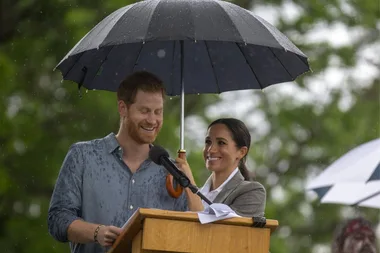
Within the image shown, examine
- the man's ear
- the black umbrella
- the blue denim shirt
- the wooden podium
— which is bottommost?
the wooden podium

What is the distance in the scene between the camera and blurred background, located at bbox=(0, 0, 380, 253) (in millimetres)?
15812

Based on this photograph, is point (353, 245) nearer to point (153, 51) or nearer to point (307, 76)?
point (153, 51)

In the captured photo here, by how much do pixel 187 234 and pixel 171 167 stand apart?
0.74 m

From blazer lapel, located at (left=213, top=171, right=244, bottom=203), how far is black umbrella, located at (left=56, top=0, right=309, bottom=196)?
1.37 feet

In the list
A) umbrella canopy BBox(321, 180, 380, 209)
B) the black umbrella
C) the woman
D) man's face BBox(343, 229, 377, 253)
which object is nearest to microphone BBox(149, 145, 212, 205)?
the black umbrella

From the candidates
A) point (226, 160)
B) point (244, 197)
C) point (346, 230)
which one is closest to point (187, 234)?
point (244, 197)

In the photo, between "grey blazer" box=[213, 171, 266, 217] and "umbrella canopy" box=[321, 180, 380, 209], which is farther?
"umbrella canopy" box=[321, 180, 380, 209]

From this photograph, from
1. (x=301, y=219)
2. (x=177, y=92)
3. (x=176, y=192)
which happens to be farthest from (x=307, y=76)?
(x=176, y=192)

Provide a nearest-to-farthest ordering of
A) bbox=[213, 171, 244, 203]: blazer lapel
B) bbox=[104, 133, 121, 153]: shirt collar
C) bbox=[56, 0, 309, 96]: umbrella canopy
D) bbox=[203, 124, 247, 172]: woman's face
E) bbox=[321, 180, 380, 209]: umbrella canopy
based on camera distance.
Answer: bbox=[104, 133, 121, 153]: shirt collar → bbox=[56, 0, 309, 96]: umbrella canopy → bbox=[213, 171, 244, 203]: blazer lapel → bbox=[203, 124, 247, 172]: woman's face → bbox=[321, 180, 380, 209]: umbrella canopy

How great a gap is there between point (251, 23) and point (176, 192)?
106cm

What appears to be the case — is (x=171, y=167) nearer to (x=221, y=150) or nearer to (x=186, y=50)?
(x=221, y=150)

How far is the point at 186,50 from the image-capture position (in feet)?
26.5

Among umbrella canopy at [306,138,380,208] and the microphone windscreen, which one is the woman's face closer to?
the microphone windscreen

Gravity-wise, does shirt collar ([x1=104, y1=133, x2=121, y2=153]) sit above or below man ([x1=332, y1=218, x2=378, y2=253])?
above
